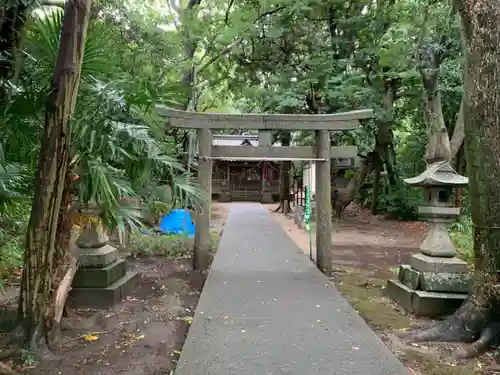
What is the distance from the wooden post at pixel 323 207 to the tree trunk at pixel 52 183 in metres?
4.25

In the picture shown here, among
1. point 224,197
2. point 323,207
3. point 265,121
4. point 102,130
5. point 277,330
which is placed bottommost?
point 277,330

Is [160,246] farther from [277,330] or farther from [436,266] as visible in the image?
[436,266]

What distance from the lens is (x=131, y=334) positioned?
4250mm

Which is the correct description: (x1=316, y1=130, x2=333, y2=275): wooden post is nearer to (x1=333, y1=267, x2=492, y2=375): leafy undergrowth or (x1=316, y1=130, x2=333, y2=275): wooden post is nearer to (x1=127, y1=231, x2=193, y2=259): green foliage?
(x1=333, y1=267, x2=492, y2=375): leafy undergrowth

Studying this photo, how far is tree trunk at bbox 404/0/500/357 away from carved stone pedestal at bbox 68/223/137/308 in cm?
365

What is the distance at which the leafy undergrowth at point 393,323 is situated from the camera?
3.44 m

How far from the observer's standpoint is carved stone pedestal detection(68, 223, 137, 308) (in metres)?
5.02

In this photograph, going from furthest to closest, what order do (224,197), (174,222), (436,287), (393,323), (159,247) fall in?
(224,197), (174,222), (159,247), (436,287), (393,323)

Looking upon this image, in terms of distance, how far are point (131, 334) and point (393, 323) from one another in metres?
2.96

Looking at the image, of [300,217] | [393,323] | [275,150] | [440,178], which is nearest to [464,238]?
[300,217]

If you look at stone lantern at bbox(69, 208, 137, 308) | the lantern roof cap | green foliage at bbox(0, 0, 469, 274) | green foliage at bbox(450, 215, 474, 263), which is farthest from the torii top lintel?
green foliage at bbox(450, 215, 474, 263)

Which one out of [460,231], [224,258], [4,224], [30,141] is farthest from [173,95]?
[460,231]

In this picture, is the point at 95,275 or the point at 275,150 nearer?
the point at 95,275

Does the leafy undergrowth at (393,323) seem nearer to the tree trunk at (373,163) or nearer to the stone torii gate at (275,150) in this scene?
the stone torii gate at (275,150)
